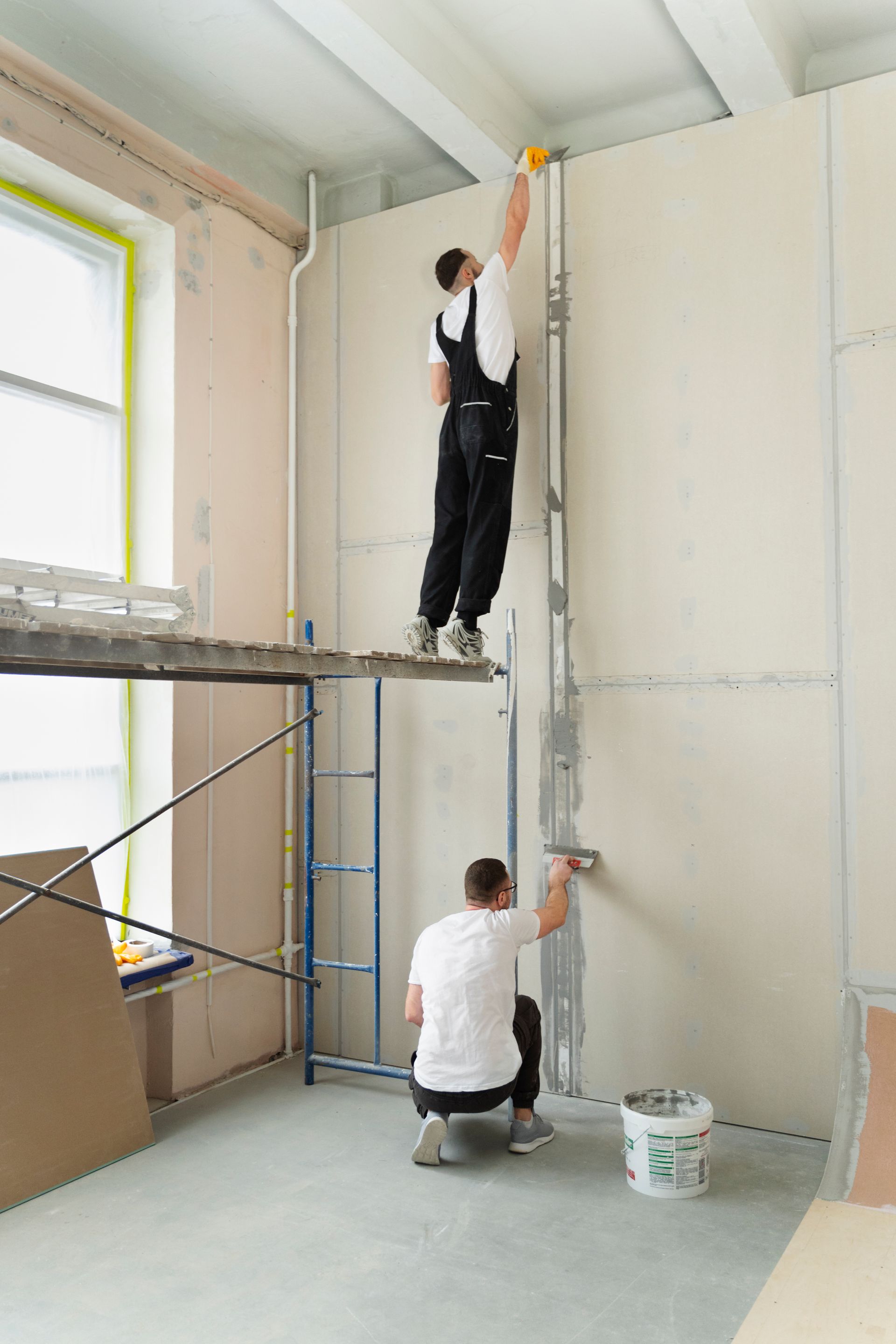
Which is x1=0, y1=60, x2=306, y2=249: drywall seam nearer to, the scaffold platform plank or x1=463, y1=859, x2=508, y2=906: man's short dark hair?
the scaffold platform plank

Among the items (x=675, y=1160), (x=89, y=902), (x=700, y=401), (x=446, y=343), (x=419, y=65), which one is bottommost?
(x=675, y=1160)

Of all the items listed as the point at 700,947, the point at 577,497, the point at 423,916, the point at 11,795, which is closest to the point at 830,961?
the point at 700,947

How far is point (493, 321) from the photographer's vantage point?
11.4 feet

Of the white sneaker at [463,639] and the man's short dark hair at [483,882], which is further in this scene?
the white sneaker at [463,639]

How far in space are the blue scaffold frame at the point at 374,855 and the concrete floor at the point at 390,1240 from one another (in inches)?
13.6

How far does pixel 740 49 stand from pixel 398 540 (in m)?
2.07

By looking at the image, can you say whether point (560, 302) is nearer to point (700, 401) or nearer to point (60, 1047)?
point (700, 401)

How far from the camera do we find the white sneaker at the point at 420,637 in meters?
3.52

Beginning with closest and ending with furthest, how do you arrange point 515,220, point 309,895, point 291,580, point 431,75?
point 431,75 → point 515,220 → point 309,895 → point 291,580

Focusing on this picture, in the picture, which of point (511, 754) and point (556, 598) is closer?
point (511, 754)

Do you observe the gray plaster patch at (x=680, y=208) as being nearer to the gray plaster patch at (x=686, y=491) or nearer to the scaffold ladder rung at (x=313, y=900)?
the gray plaster patch at (x=686, y=491)

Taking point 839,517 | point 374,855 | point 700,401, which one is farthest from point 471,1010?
point 700,401

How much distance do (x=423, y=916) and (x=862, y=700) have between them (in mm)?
1859

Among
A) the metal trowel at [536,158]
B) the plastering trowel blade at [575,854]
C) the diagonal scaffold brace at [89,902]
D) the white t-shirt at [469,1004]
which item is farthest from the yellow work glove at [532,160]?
the white t-shirt at [469,1004]
